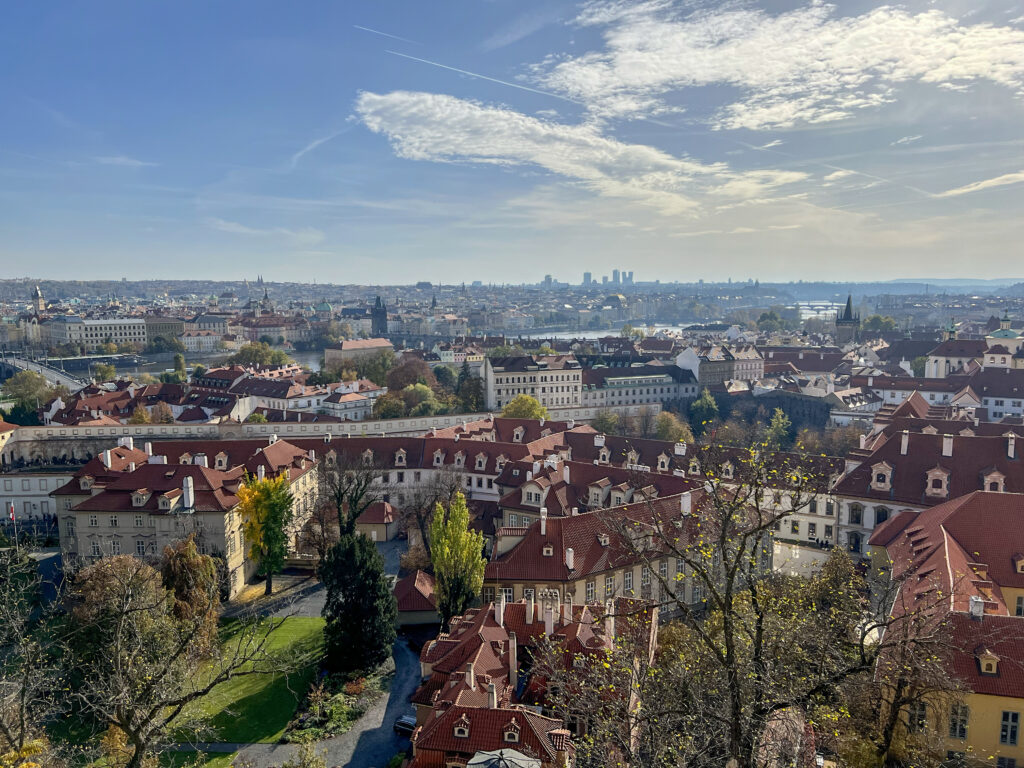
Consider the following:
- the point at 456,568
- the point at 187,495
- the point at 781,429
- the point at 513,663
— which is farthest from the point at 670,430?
the point at 513,663

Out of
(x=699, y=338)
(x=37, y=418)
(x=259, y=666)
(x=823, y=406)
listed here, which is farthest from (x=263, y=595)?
(x=699, y=338)

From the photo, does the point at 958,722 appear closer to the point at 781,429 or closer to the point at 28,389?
the point at 781,429

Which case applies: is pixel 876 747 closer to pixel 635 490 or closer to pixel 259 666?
pixel 635 490

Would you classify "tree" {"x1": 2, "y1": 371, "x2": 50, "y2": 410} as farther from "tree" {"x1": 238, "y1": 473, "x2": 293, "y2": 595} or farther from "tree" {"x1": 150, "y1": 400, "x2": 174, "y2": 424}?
"tree" {"x1": 238, "y1": 473, "x2": 293, "y2": 595}

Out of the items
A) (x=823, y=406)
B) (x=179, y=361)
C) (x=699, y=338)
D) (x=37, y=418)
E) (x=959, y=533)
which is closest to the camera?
(x=959, y=533)

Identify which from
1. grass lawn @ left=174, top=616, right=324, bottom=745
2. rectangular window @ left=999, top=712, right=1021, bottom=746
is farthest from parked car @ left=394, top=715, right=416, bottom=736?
rectangular window @ left=999, top=712, right=1021, bottom=746
